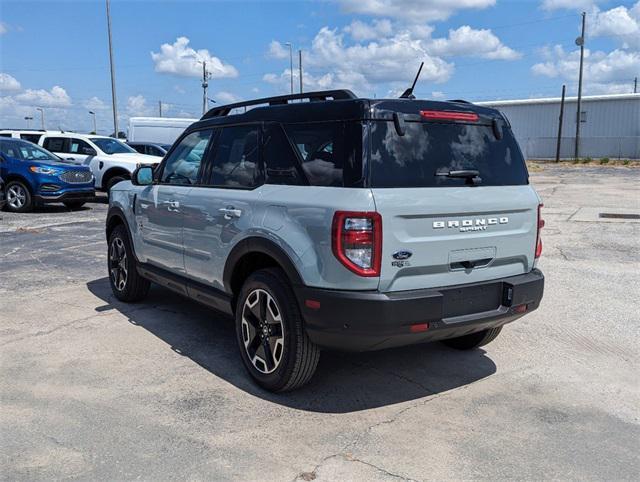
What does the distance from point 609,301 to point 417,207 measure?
13.0 feet

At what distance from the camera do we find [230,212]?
4.33 m

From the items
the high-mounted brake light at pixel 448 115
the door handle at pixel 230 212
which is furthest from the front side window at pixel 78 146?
the high-mounted brake light at pixel 448 115

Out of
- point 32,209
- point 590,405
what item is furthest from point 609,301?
point 32,209

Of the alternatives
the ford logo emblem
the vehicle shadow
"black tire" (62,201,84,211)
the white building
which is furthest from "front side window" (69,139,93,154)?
the white building

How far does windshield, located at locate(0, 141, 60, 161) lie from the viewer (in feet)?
47.6

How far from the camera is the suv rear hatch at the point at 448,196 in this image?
3.51 meters

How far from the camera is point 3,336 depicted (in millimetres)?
5246

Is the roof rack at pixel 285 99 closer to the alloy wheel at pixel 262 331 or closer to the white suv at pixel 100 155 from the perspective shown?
the alloy wheel at pixel 262 331

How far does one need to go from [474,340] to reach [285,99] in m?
2.45

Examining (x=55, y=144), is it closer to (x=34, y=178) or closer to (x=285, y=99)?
(x=34, y=178)

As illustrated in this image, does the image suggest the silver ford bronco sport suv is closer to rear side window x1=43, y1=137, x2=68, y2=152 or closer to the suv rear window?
the suv rear window

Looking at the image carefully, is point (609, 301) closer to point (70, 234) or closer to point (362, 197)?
point (362, 197)

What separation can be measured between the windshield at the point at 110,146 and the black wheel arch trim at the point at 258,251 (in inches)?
553

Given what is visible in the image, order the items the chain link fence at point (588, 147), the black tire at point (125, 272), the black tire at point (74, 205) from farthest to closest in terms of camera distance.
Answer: the chain link fence at point (588, 147) < the black tire at point (74, 205) < the black tire at point (125, 272)
